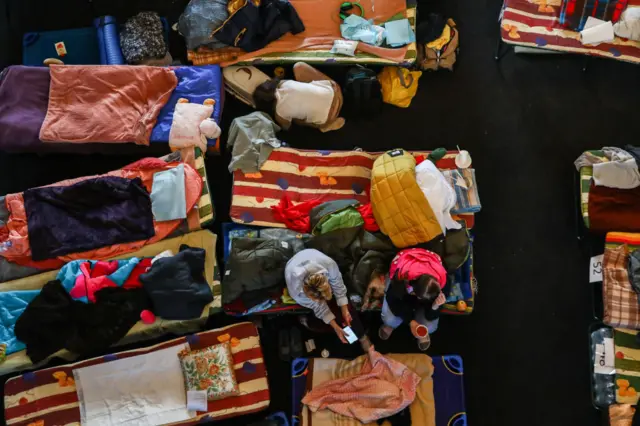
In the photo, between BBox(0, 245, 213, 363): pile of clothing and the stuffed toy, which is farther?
the stuffed toy

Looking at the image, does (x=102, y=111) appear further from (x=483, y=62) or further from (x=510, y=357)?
(x=510, y=357)

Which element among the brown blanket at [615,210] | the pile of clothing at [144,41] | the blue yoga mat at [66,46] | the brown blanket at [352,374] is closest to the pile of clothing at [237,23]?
the pile of clothing at [144,41]

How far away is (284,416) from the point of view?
407 centimetres

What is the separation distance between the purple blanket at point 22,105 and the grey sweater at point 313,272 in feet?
6.66

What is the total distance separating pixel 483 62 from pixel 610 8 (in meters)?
0.98

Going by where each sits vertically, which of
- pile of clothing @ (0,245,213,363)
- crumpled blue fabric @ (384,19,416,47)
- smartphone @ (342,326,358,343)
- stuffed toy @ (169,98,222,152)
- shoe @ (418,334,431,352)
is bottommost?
shoe @ (418,334,431,352)

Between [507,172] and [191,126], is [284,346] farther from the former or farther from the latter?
[507,172]

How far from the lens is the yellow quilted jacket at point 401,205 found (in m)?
3.91

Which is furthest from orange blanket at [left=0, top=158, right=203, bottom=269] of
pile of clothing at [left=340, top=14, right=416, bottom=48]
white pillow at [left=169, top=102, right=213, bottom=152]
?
pile of clothing at [left=340, top=14, right=416, bottom=48]

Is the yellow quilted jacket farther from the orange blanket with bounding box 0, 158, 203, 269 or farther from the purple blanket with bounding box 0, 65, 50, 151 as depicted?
the purple blanket with bounding box 0, 65, 50, 151

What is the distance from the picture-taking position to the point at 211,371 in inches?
155

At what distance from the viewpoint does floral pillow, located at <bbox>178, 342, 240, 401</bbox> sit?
3.91 m

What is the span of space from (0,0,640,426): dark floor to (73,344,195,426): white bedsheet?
51 centimetres

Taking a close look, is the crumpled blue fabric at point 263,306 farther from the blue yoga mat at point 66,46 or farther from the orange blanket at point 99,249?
the blue yoga mat at point 66,46
